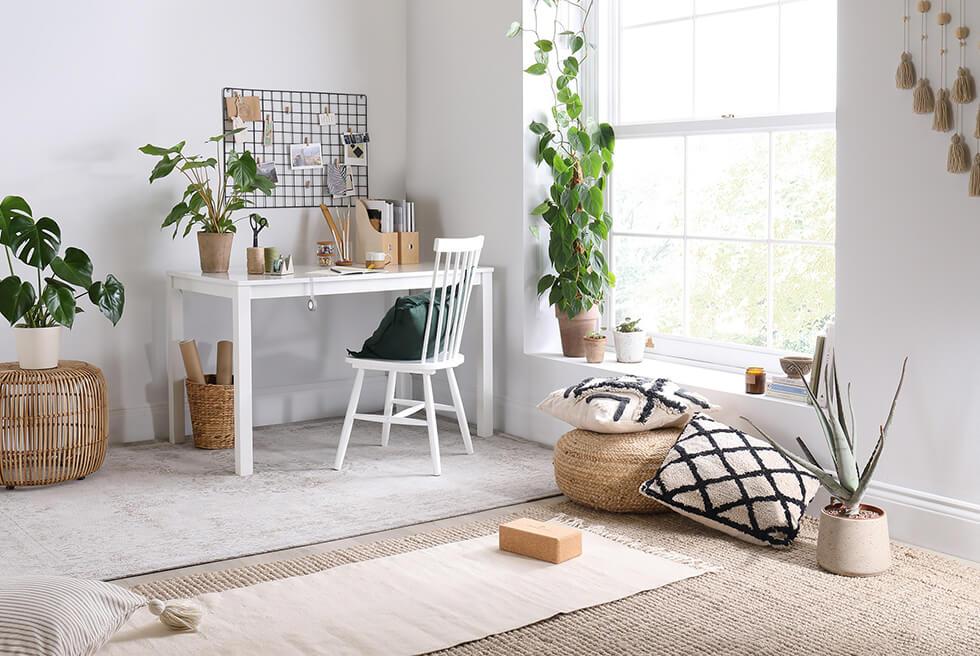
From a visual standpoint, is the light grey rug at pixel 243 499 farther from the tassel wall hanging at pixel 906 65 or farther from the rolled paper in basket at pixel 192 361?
the tassel wall hanging at pixel 906 65

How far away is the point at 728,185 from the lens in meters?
4.24

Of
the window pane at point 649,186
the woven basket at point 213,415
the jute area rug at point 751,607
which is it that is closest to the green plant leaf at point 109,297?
the woven basket at point 213,415

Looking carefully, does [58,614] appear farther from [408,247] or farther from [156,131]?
[408,247]

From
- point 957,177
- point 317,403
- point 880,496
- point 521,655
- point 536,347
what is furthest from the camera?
point 317,403

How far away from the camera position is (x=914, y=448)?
131 inches

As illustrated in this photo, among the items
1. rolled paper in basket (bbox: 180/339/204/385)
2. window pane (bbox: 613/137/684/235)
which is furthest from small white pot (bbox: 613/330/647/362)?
rolled paper in basket (bbox: 180/339/204/385)

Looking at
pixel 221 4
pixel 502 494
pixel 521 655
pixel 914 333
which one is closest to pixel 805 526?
pixel 914 333

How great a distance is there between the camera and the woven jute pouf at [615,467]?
11.9ft

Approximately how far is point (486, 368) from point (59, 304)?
175 centimetres

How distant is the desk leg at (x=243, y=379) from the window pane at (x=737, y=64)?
189 cm

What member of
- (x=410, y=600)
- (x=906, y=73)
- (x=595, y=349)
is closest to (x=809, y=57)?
(x=906, y=73)

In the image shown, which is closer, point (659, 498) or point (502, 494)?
point (659, 498)

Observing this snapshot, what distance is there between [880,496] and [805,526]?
0.25 meters

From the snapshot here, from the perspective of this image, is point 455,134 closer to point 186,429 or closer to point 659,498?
point 186,429
